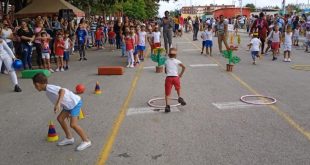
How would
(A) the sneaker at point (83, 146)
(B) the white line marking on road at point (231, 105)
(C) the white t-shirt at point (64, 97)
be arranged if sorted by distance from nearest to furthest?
1. (C) the white t-shirt at point (64, 97)
2. (A) the sneaker at point (83, 146)
3. (B) the white line marking on road at point (231, 105)

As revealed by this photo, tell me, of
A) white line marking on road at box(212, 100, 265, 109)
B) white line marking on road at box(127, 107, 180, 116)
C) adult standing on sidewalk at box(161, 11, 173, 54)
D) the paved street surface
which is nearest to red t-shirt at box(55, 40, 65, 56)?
the paved street surface

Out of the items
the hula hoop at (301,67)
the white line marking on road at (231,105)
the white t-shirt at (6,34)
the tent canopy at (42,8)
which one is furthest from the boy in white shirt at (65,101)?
the tent canopy at (42,8)

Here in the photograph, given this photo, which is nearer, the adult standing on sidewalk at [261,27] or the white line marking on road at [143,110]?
the white line marking on road at [143,110]

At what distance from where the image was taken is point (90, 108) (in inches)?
357

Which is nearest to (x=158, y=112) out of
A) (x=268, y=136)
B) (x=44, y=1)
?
(x=268, y=136)

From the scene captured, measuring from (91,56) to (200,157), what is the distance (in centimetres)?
1592

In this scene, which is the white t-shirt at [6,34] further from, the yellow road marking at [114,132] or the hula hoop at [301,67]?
the hula hoop at [301,67]

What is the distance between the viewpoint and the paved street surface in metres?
5.91

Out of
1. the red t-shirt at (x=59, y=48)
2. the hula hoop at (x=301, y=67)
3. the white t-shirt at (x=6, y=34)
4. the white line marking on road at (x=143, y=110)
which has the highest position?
the white t-shirt at (x=6, y=34)

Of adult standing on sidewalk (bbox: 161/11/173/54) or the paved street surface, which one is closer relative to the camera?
the paved street surface

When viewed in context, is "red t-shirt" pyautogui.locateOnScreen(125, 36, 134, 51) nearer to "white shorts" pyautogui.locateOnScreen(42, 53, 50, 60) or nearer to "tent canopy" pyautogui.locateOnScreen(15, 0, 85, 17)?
"white shorts" pyautogui.locateOnScreen(42, 53, 50, 60)

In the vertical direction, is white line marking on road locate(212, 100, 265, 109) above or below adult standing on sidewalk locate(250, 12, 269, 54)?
below

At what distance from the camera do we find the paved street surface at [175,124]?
19.4 feet

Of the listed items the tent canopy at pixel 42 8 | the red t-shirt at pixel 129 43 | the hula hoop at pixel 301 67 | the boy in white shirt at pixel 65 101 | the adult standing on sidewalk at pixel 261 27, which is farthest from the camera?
the tent canopy at pixel 42 8
